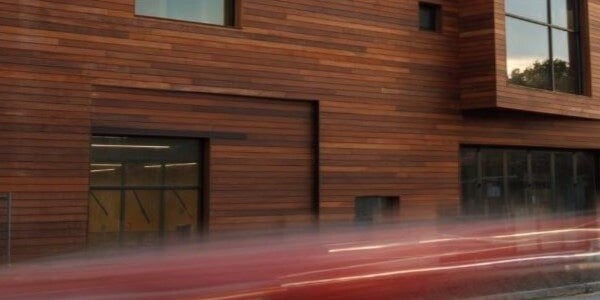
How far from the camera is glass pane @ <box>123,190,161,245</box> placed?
11.7 meters

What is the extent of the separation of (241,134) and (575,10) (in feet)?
32.4

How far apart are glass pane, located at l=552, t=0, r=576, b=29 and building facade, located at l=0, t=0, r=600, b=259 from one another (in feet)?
0.16

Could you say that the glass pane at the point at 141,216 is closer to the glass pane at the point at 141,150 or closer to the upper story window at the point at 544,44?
the glass pane at the point at 141,150

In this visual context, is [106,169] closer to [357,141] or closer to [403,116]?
[357,141]

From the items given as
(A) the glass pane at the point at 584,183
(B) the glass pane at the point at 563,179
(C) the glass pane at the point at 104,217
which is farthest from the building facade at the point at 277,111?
(A) the glass pane at the point at 584,183

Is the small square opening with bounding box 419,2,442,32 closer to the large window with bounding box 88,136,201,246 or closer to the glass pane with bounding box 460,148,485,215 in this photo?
the glass pane with bounding box 460,148,485,215

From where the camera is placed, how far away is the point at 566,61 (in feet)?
56.5

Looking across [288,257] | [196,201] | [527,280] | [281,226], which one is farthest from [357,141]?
[288,257]

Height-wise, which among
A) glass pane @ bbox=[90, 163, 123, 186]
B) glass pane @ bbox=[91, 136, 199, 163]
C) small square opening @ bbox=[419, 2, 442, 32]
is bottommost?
Answer: glass pane @ bbox=[90, 163, 123, 186]

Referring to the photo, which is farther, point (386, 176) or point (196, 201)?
point (386, 176)

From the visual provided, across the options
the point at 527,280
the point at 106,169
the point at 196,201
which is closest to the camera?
the point at 527,280

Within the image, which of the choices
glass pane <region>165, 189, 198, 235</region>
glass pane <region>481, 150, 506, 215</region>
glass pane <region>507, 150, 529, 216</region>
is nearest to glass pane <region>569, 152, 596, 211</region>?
glass pane <region>507, 150, 529, 216</region>

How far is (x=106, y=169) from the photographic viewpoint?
1155cm

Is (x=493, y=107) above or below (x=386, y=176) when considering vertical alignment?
above
